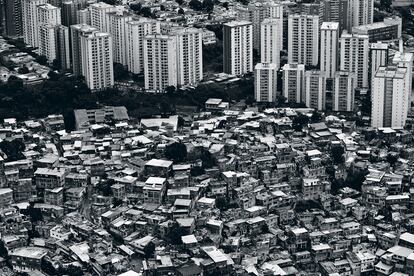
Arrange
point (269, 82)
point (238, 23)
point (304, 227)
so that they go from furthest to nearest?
point (238, 23)
point (269, 82)
point (304, 227)

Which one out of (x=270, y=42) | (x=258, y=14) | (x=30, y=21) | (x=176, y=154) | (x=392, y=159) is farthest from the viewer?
(x=30, y=21)

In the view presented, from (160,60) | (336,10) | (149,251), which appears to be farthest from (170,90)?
(149,251)

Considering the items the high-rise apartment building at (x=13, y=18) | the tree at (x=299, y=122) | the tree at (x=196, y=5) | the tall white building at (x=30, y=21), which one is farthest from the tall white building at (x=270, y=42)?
the high-rise apartment building at (x=13, y=18)

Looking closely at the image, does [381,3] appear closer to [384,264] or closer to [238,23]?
[238,23]

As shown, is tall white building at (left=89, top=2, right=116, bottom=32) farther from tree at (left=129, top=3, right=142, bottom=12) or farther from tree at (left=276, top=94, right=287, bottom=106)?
tree at (left=276, top=94, right=287, bottom=106)

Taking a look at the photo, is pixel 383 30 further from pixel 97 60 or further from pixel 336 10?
pixel 97 60

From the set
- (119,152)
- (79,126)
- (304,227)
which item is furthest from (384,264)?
(79,126)
